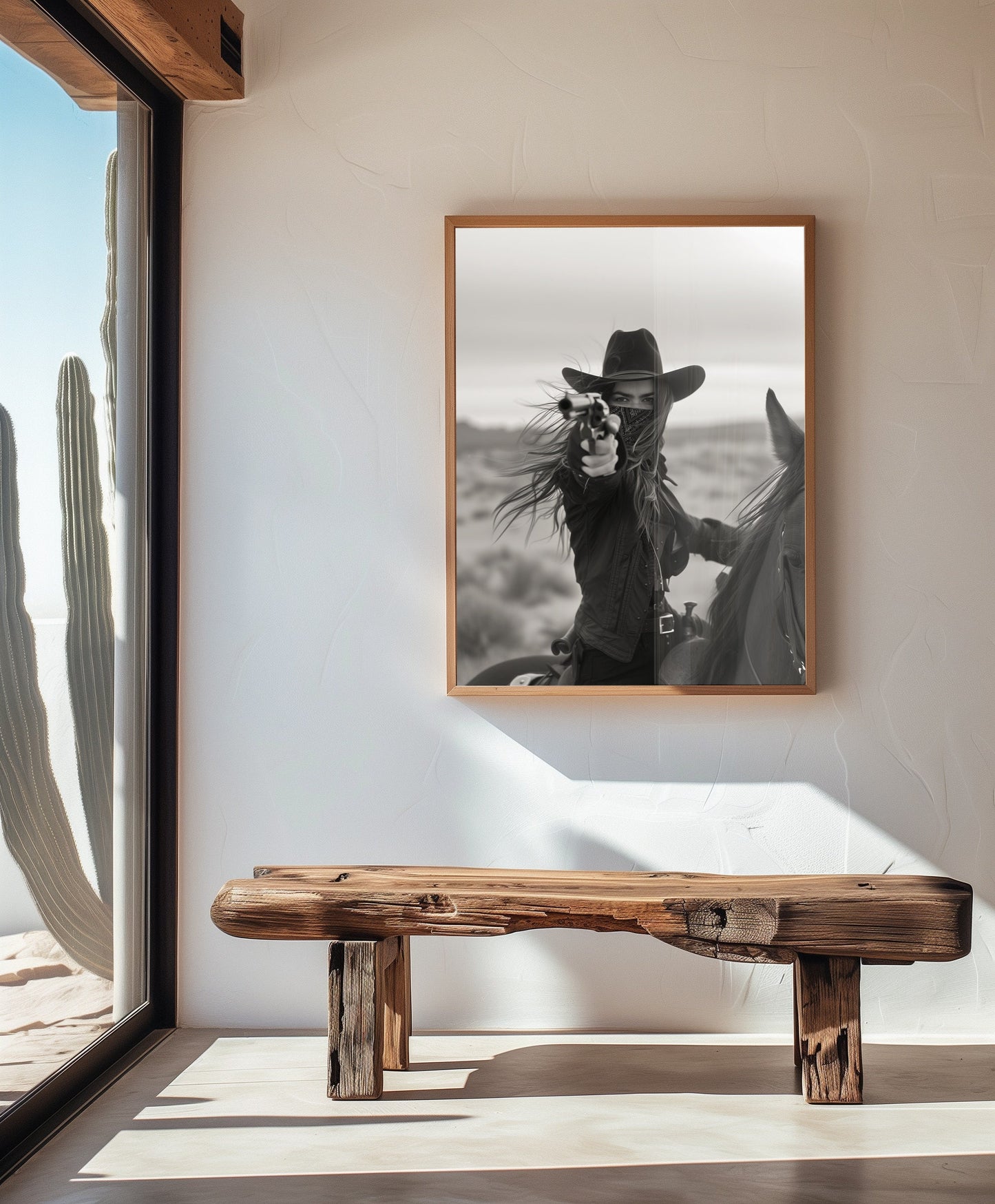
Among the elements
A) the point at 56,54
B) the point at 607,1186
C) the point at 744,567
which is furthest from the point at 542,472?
the point at 607,1186

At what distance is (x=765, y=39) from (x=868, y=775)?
1867 mm

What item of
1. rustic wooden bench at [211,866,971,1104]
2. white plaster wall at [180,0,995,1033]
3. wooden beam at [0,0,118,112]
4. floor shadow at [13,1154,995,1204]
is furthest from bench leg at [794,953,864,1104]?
wooden beam at [0,0,118,112]

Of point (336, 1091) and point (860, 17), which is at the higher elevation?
point (860, 17)

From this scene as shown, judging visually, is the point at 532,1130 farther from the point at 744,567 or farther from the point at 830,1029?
the point at 744,567

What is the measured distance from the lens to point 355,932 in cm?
212

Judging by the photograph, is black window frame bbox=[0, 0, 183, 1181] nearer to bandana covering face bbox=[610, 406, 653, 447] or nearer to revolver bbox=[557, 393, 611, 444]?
revolver bbox=[557, 393, 611, 444]

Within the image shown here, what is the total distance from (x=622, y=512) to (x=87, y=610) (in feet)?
4.21

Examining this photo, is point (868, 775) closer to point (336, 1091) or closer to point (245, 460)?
point (336, 1091)

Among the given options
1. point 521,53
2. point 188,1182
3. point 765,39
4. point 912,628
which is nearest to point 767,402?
point 912,628

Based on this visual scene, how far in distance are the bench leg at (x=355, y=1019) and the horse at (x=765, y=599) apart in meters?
0.99

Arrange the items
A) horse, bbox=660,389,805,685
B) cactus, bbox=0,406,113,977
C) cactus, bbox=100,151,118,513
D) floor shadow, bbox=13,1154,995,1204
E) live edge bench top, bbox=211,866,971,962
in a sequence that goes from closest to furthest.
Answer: floor shadow, bbox=13,1154,995,1204 → cactus, bbox=0,406,113,977 → live edge bench top, bbox=211,866,971,962 → cactus, bbox=100,151,118,513 → horse, bbox=660,389,805,685

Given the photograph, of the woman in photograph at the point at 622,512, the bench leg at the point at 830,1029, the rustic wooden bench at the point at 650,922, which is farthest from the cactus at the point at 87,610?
the bench leg at the point at 830,1029

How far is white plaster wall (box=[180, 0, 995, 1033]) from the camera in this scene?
257 cm

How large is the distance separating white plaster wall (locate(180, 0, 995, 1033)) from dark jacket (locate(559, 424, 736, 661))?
20cm
